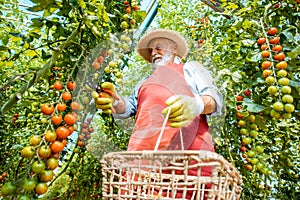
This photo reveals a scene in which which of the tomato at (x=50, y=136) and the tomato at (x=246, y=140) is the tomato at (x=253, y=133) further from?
the tomato at (x=50, y=136)

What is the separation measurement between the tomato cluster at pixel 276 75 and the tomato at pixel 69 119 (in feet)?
2.24

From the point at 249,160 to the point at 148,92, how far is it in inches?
26.7

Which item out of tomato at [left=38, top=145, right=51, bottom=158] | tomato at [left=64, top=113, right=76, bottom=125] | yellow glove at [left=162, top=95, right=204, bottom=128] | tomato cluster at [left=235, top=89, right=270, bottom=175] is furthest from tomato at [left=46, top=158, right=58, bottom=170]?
tomato cluster at [left=235, top=89, right=270, bottom=175]

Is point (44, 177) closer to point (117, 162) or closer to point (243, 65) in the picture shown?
point (117, 162)

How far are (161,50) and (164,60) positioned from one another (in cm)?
4

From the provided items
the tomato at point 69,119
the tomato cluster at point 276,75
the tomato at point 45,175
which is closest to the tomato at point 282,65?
the tomato cluster at point 276,75

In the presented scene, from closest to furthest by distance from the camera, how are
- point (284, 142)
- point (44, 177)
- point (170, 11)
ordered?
point (44, 177)
point (284, 142)
point (170, 11)

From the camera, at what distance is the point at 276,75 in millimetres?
1306

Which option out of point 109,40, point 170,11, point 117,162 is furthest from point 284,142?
point 170,11

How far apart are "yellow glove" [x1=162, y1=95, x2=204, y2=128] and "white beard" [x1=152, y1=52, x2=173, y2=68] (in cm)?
18

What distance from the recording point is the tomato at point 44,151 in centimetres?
89

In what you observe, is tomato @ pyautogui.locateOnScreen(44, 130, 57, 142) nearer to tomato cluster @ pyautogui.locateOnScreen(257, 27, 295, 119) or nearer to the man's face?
the man's face

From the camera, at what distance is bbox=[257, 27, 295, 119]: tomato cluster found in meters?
1.20

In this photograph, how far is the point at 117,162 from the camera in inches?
28.5
